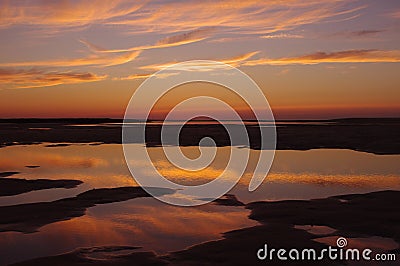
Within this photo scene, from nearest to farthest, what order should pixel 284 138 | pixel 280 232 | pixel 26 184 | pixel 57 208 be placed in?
pixel 280 232 → pixel 57 208 → pixel 26 184 → pixel 284 138

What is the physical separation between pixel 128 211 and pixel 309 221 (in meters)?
5.58

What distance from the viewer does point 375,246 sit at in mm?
10242

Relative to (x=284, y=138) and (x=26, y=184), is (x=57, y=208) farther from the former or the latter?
(x=284, y=138)

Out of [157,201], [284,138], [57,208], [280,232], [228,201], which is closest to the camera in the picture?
[280,232]

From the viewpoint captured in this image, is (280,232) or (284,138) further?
(284,138)

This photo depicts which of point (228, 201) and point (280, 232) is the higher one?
point (228, 201)

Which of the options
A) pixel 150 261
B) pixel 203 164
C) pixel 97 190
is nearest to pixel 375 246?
pixel 150 261

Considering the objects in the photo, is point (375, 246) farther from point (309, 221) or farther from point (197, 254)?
point (197, 254)

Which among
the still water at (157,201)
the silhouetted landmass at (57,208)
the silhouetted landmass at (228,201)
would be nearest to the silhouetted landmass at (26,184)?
the still water at (157,201)

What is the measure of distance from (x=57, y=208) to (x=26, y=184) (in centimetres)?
523

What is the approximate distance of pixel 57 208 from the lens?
14234mm

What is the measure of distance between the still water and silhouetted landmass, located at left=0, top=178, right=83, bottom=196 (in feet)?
2.19

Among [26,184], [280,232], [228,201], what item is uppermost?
[26,184]

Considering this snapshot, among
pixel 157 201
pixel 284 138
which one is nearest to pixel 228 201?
pixel 157 201
